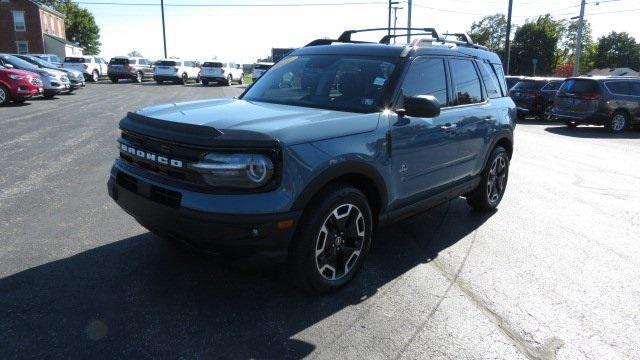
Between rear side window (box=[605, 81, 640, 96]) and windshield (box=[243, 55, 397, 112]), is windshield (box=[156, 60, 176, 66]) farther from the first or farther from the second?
windshield (box=[243, 55, 397, 112])

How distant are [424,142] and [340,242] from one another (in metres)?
1.24

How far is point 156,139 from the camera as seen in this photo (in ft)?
10.8

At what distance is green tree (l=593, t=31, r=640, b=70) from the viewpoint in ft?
288

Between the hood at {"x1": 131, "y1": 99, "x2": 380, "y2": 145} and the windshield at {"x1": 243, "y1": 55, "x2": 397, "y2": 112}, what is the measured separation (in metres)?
0.24

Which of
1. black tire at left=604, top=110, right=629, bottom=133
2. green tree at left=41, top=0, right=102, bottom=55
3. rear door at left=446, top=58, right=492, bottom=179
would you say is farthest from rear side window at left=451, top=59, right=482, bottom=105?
green tree at left=41, top=0, right=102, bottom=55

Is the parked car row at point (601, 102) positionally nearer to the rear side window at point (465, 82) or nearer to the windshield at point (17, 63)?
the rear side window at point (465, 82)

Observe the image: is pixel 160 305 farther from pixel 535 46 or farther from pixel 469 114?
pixel 535 46

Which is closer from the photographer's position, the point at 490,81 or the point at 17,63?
the point at 490,81

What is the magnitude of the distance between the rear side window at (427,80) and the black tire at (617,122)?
13366 mm

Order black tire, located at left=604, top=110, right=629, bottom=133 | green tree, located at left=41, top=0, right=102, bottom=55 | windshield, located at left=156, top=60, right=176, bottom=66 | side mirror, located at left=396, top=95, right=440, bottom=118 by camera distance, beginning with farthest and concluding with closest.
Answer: green tree, located at left=41, top=0, right=102, bottom=55 → windshield, located at left=156, top=60, right=176, bottom=66 → black tire, located at left=604, top=110, right=629, bottom=133 → side mirror, located at left=396, top=95, right=440, bottom=118

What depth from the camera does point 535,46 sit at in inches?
2977

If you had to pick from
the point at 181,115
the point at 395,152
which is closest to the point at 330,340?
the point at 395,152

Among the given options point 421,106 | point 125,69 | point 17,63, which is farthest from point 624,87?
point 125,69

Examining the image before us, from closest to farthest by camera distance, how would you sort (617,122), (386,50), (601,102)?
(386,50), (601,102), (617,122)
